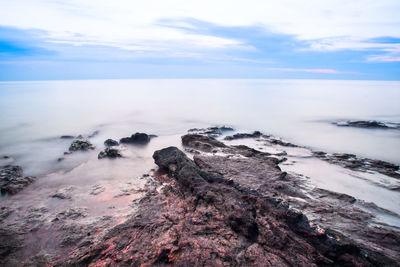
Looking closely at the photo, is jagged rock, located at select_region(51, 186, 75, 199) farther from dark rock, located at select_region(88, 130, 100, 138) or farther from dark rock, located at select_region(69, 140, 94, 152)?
dark rock, located at select_region(88, 130, 100, 138)

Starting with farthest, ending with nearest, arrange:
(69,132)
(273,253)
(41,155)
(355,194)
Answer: (69,132) → (41,155) → (355,194) → (273,253)

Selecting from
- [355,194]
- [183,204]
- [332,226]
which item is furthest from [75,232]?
[355,194]

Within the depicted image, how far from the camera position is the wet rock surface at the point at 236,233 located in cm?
358

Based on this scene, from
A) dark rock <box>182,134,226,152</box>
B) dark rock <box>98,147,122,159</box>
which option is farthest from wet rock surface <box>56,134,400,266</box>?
dark rock <box>182,134,226,152</box>

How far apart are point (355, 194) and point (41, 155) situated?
1360cm

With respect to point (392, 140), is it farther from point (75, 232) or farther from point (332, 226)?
point (75, 232)

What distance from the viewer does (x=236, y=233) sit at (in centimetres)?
407

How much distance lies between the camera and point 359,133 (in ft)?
56.9

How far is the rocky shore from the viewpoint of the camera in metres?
3.62

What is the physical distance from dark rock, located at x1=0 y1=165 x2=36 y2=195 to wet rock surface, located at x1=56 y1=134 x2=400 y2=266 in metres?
4.20

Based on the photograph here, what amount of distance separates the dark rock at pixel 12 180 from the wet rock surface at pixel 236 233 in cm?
420

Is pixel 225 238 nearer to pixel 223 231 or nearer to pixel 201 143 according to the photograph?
pixel 223 231

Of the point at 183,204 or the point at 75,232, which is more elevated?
the point at 183,204

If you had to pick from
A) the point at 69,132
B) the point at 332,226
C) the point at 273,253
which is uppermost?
the point at 273,253
